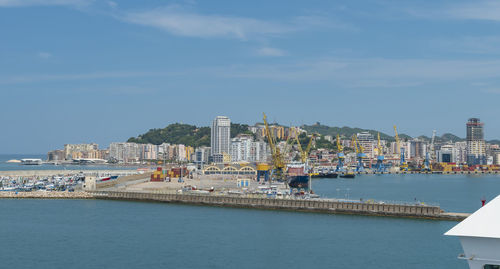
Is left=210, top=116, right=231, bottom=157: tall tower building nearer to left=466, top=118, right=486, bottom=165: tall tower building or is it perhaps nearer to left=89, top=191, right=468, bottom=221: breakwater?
left=466, top=118, right=486, bottom=165: tall tower building

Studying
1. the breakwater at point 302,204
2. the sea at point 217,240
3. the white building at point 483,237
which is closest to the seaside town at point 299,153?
the breakwater at point 302,204

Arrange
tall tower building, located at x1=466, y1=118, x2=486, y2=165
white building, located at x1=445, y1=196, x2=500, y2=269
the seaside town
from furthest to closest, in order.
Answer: tall tower building, located at x1=466, y1=118, x2=486, y2=165 → the seaside town → white building, located at x1=445, y1=196, x2=500, y2=269

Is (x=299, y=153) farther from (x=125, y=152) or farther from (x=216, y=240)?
(x=216, y=240)

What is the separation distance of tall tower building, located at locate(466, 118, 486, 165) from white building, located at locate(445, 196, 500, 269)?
518ft

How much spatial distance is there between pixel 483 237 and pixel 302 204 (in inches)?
1283

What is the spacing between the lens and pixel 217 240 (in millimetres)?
27234

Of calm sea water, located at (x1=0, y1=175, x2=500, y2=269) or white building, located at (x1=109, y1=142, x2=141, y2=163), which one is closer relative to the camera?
calm sea water, located at (x1=0, y1=175, x2=500, y2=269)

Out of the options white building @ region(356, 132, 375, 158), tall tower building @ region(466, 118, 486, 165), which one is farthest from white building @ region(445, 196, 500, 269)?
white building @ region(356, 132, 375, 158)

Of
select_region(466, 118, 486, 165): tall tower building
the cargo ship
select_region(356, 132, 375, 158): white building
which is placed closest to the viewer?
the cargo ship

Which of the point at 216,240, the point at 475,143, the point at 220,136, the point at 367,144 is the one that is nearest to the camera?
the point at 216,240

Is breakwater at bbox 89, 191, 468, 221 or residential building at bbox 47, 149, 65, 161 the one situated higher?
residential building at bbox 47, 149, 65, 161

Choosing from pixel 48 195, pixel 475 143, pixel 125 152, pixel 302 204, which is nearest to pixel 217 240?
pixel 302 204

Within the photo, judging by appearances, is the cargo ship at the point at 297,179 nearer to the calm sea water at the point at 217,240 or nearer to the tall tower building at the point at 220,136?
the calm sea water at the point at 217,240

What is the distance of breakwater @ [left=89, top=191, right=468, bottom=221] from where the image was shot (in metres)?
33.8
